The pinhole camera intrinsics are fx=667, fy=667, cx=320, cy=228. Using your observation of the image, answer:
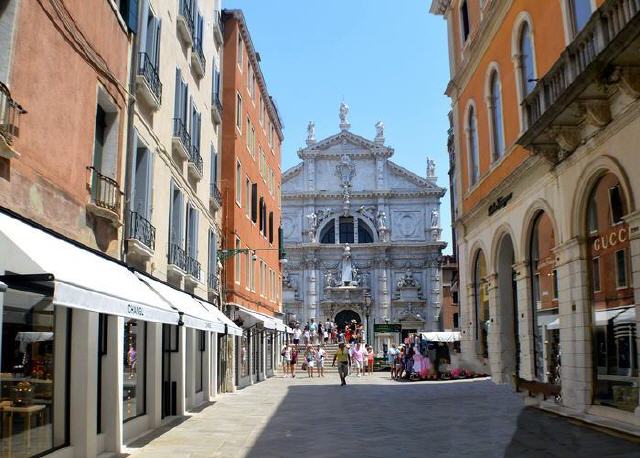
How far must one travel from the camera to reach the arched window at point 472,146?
22953 millimetres

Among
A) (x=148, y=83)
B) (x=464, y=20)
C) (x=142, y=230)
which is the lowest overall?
(x=142, y=230)

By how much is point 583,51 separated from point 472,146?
453 inches

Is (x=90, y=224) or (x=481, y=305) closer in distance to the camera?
(x=90, y=224)

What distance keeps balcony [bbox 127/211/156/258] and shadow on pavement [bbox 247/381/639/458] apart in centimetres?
362

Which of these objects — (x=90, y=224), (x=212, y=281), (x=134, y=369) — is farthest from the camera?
(x=212, y=281)

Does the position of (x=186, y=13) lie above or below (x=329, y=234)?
below

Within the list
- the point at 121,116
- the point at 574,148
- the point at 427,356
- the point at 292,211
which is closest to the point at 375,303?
the point at 292,211

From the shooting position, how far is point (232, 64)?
23.5m

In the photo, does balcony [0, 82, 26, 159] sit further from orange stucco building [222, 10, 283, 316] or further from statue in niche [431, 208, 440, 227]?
statue in niche [431, 208, 440, 227]

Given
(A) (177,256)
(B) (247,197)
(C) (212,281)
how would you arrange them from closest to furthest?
(A) (177,256)
(C) (212,281)
(B) (247,197)

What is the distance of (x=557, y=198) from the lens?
47.9 feet

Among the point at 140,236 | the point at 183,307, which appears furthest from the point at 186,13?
the point at 183,307

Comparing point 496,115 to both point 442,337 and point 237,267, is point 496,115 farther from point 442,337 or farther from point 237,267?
point 442,337

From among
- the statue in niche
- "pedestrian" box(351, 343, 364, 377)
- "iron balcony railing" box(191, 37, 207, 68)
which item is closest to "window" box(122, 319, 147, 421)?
"iron balcony railing" box(191, 37, 207, 68)
